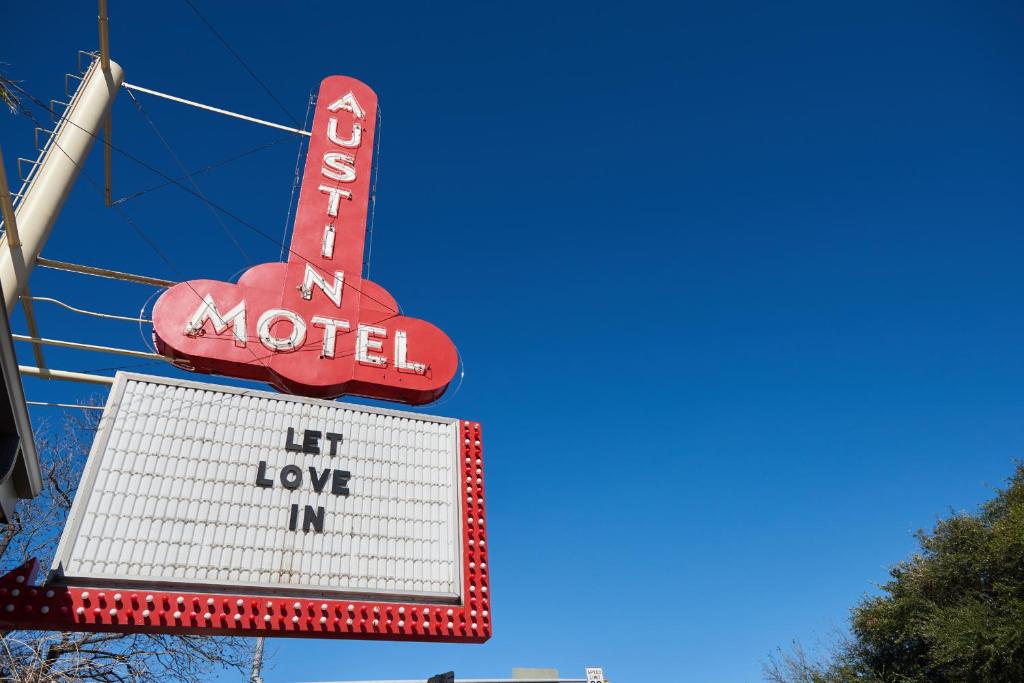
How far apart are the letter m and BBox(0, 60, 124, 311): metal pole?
2180mm

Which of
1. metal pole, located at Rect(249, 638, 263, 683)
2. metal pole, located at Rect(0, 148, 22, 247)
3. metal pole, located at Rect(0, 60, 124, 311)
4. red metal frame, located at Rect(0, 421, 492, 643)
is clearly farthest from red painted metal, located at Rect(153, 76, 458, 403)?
metal pole, located at Rect(249, 638, 263, 683)

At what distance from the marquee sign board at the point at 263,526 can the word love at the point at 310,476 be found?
2cm

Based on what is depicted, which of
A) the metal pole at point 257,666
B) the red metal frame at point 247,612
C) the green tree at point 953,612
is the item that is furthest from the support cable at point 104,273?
the green tree at point 953,612

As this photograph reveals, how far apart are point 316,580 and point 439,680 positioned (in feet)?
7.23

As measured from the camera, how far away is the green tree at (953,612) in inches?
637

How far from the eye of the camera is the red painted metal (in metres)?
10.5

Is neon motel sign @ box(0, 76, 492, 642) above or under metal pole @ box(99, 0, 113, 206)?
under

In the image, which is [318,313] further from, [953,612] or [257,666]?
[953,612]

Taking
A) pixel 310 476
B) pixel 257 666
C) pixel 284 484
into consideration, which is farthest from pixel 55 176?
pixel 257 666

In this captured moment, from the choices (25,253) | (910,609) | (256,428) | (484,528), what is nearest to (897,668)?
(910,609)

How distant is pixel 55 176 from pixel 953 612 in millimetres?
21781

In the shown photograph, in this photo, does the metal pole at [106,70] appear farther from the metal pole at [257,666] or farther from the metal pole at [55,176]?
the metal pole at [257,666]

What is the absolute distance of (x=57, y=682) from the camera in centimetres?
1197

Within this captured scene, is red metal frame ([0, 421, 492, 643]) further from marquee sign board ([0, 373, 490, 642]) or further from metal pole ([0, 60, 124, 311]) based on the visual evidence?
metal pole ([0, 60, 124, 311])
